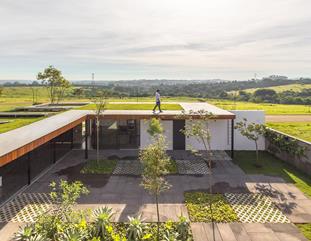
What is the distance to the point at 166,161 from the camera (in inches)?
394

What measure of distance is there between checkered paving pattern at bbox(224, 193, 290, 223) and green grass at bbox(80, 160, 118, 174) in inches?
286

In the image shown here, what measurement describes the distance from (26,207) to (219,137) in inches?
589

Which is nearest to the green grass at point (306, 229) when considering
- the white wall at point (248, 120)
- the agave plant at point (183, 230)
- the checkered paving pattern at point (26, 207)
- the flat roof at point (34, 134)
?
the agave plant at point (183, 230)

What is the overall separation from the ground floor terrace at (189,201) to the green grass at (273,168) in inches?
21.7

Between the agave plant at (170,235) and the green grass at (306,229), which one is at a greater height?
the agave plant at (170,235)

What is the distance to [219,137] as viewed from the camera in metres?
23.2

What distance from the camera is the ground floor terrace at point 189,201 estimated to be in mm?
10938

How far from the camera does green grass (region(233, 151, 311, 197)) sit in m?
16.0

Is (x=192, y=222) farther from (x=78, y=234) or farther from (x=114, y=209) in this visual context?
(x=78, y=234)

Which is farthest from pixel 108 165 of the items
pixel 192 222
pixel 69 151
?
pixel 192 222

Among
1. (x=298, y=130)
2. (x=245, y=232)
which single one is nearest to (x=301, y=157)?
(x=298, y=130)

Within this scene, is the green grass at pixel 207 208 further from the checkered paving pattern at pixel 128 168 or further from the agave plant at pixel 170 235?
the checkered paving pattern at pixel 128 168

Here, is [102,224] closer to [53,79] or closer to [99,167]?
[99,167]

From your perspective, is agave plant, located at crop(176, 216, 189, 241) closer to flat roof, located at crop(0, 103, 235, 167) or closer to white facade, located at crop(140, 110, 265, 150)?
flat roof, located at crop(0, 103, 235, 167)
